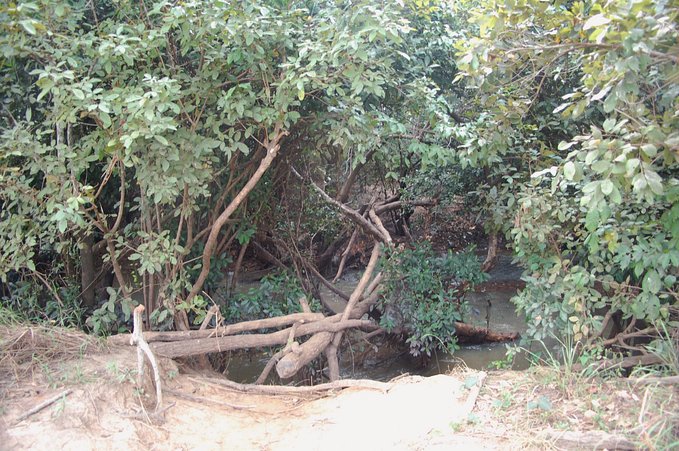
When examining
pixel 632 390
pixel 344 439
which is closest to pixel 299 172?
pixel 344 439

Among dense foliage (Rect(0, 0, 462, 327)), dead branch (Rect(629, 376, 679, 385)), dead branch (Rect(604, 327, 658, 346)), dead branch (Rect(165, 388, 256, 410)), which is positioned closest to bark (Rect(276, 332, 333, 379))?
dead branch (Rect(165, 388, 256, 410))

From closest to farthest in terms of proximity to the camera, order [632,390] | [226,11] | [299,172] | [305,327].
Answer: [632,390] → [226,11] → [305,327] → [299,172]

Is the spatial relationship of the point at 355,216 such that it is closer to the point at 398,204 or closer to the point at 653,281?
the point at 398,204

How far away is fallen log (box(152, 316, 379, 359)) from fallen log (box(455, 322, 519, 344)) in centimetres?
210

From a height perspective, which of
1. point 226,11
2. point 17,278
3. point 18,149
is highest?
point 226,11

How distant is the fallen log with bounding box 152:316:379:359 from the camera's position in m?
4.81

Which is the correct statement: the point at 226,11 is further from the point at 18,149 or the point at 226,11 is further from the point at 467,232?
the point at 467,232

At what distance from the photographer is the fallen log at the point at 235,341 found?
4.81 meters

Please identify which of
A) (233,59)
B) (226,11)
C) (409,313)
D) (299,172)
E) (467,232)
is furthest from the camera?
(467,232)

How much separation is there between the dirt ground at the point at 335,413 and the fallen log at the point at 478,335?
10.3 ft

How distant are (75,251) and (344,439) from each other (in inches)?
140

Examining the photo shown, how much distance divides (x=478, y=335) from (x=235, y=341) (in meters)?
3.72

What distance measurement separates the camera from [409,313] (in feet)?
20.4

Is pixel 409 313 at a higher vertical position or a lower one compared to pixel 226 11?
lower
